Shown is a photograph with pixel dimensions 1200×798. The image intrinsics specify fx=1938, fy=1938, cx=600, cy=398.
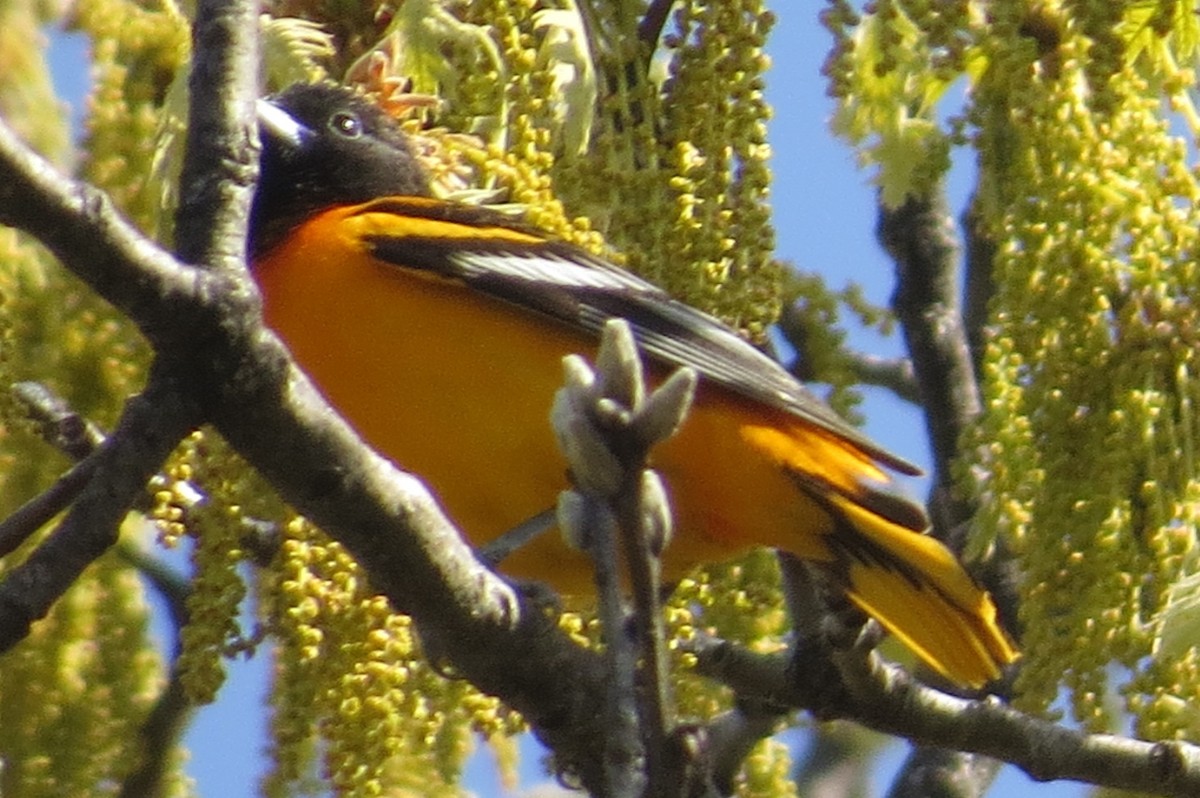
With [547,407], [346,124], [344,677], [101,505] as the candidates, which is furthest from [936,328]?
[101,505]

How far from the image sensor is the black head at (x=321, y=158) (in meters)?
3.85

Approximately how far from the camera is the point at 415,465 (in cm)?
316

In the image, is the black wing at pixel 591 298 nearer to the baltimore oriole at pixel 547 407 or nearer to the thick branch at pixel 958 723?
the baltimore oriole at pixel 547 407

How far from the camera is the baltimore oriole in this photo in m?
3.12

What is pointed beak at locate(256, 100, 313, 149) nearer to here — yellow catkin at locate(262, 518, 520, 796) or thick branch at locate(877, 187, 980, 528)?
yellow catkin at locate(262, 518, 520, 796)

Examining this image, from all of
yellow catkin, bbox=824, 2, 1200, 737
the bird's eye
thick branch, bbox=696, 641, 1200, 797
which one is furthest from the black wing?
the bird's eye

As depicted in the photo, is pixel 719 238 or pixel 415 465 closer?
pixel 719 238

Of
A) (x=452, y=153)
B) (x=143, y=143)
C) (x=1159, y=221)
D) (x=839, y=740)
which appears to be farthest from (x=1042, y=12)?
(x=839, y=740)

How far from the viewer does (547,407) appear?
3.11 m

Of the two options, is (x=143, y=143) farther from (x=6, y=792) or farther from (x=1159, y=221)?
(x=1159, y=221)

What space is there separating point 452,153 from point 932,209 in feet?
7.20

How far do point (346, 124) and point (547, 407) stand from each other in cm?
107

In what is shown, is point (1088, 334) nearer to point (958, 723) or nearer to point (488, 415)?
point (958, 723)

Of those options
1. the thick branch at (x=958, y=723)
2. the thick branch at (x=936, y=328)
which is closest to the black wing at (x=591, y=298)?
the thick branch at (x=958, y=723)
